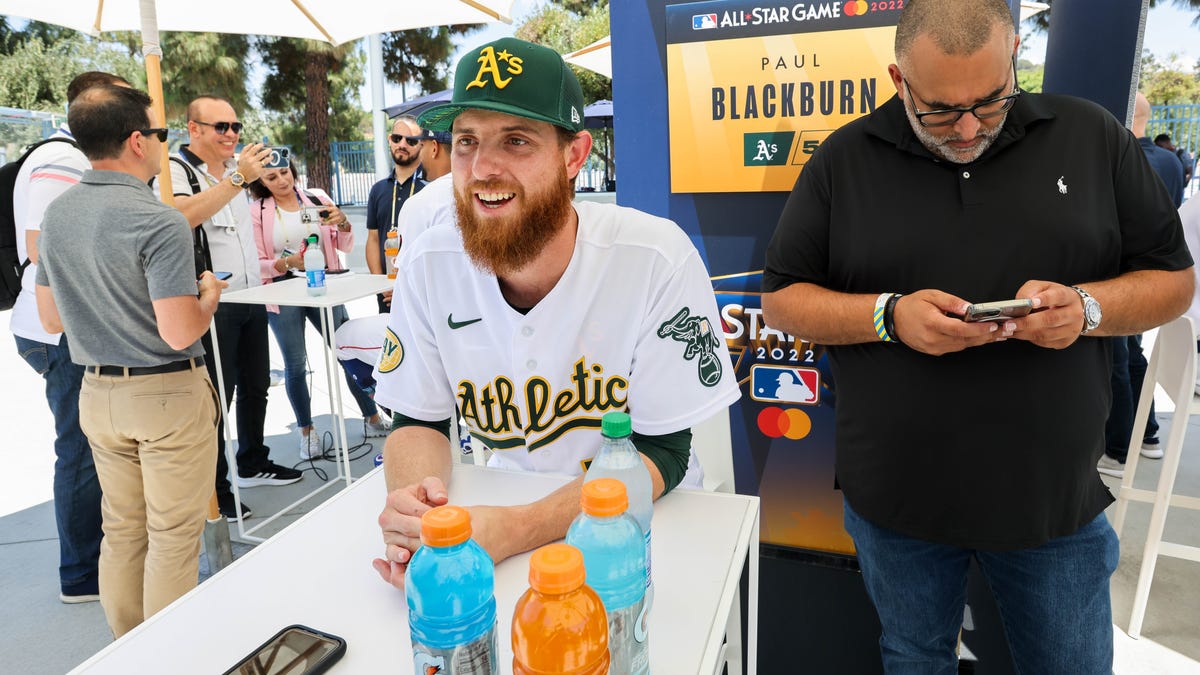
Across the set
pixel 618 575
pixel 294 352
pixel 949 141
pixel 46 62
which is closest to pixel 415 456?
pixel 618 575

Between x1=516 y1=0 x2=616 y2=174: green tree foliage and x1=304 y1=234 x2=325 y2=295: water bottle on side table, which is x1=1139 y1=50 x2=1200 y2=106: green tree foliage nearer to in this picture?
x1=516 y1=0 x2=616 y2=174: green tree foliage

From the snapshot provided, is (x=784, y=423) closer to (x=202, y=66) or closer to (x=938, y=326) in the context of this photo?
(x=938, y=326)

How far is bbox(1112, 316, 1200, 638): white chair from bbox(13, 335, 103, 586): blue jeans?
410cm

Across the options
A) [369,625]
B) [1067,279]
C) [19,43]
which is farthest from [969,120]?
[19,43]

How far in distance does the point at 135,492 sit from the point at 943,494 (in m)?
2.60

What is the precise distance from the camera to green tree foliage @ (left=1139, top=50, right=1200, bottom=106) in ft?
71.6

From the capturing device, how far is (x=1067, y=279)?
1.49 metres

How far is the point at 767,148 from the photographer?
2.26 metres

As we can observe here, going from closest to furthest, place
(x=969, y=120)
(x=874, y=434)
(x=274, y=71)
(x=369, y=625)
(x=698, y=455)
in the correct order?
(x=369, y=625), (x=969, y=120), (x=874, y=434), (x=698, y=455), (x=274, y=71)

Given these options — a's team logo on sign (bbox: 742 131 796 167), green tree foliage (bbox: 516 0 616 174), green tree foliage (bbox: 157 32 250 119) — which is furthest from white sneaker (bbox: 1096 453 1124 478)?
green tree foliage (bbox: 157 32 250 119)

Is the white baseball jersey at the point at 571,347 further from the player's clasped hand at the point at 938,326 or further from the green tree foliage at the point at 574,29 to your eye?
the green tree foliage at the point at 574,29

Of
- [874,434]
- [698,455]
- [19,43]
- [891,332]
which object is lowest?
[698,455]

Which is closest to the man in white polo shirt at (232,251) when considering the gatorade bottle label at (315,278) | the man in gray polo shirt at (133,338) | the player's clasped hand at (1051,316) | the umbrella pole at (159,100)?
the umbrella pole at (159,100)

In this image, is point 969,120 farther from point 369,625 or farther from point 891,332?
point 369,625
